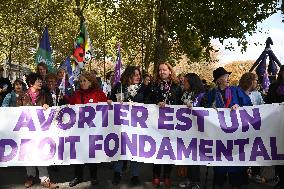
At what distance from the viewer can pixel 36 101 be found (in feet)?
25.0

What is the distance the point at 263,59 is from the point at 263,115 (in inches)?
211

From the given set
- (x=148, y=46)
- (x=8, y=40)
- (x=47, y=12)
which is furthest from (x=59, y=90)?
(x=8, y=40)

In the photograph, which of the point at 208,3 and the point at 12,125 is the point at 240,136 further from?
the point at 208,3

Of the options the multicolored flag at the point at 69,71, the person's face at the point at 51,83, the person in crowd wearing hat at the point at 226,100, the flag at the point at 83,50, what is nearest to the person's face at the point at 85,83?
the person's face at the point at 51,83

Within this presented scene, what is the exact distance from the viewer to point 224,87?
7.12 meters

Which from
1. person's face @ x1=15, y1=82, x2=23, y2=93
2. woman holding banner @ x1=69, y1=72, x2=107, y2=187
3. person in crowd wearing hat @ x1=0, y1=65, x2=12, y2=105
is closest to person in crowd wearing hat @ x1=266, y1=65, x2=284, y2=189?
woman holding banner @ x1=69, y1=72, x2=107, y2=187

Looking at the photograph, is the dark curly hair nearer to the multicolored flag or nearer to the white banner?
the white banner

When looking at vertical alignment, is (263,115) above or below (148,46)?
below

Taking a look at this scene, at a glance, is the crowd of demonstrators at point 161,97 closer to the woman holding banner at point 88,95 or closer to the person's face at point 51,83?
the woman holding banner at point 88,95

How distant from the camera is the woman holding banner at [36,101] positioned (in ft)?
24.5

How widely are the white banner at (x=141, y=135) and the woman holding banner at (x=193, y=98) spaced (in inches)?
9.0

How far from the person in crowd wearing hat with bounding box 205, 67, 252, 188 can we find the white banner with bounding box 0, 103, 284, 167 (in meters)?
0.12

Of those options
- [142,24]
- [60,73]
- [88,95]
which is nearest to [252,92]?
[88,95]

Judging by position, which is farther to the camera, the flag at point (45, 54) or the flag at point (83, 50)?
the flag at point (45, 54)
